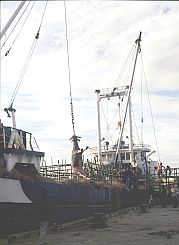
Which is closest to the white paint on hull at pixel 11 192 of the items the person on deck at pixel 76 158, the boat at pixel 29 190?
the boat at pixel 29 190

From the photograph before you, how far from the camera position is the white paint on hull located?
1345 centimetres

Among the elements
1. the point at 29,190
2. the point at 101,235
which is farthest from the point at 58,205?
the point at 101,235

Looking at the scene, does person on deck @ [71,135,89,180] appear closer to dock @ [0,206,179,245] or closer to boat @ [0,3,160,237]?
boat @ [0,3,160,237]

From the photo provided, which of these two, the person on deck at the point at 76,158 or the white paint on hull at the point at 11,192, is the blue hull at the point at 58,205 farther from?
the person on deck at the point at 76,158

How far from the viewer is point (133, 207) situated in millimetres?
28016

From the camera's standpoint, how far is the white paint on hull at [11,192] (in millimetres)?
13445

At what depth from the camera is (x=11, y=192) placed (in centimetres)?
1373

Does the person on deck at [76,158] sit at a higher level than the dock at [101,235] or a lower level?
higher

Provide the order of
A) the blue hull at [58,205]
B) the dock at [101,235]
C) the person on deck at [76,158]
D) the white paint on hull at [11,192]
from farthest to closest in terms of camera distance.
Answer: the person on deck at [76,158], the blue hull at [58,205], the white paint on hull at [11,192], the dock at [101,235]

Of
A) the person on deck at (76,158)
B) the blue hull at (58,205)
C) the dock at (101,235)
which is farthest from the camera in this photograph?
the person on deck at (76,158)

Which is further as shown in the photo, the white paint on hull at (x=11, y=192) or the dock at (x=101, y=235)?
the white paint on hull at (x=11, y=192)

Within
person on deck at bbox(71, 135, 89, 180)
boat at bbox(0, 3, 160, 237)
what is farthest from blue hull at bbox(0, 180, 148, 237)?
person on deck at bbox(71, 135, 89, 180)

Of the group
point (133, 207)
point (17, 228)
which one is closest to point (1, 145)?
point (17, 228)

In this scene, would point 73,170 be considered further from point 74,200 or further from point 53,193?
point 53,193
